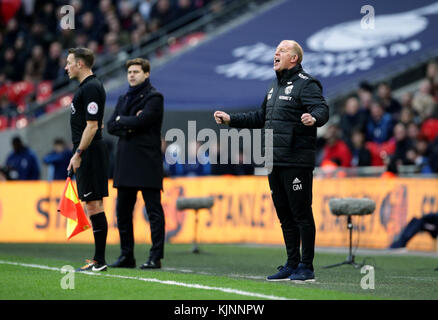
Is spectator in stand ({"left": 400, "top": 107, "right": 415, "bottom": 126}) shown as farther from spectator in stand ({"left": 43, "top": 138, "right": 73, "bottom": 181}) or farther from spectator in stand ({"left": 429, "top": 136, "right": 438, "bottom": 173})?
spectator in stand ({"left": 43, "top": 138, "right": 73, "bottom": 181})

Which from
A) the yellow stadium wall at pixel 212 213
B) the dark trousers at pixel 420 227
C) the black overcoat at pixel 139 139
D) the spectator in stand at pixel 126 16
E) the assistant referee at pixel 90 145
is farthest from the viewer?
the spectator in stand at pixel 126 16

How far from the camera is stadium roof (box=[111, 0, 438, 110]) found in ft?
66.9

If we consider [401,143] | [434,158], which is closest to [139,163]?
[434,158]

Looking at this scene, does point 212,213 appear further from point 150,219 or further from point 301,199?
point 301,199

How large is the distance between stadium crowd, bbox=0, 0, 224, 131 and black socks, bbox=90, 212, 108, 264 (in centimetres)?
1330

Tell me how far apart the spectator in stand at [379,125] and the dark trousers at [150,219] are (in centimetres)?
960

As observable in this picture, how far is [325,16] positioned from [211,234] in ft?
20.3

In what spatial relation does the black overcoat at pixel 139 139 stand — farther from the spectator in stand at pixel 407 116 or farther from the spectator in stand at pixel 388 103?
the spectator in stand at pixel 388 103

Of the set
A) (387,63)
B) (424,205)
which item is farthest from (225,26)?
(424,205)

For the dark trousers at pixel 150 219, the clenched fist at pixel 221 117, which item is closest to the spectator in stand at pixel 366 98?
Answer: the dark trousers at pixel 150 219

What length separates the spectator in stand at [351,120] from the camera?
66.1ft

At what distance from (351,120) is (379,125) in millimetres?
859

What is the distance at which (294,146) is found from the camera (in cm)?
942
